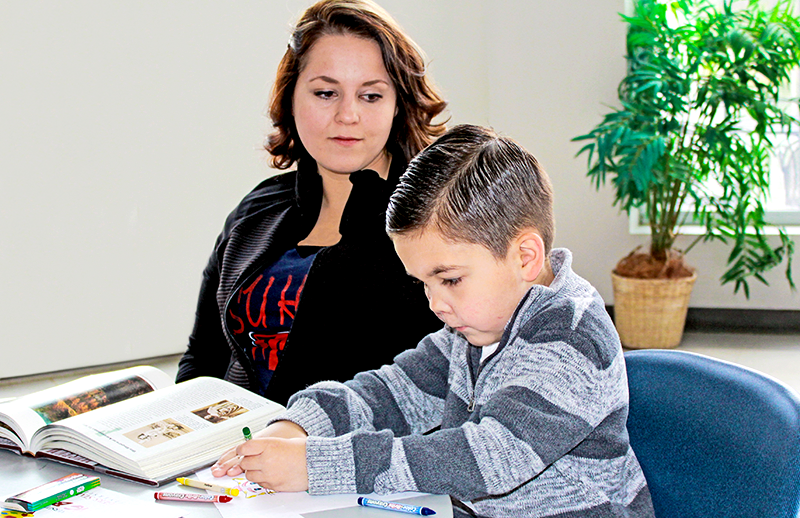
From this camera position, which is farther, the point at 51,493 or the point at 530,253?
the point at 530,253

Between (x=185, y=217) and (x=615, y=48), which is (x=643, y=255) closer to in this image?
(x=615, y=48)

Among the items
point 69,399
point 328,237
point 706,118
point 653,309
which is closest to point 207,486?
point 69,399

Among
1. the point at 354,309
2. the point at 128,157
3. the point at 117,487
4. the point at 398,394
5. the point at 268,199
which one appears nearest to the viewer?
the point at 117,487

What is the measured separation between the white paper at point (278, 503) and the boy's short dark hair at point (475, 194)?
356mm

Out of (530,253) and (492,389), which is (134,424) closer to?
(492,389)

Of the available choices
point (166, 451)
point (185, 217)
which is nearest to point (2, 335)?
point (185, 217)

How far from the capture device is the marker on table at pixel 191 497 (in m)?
0.93

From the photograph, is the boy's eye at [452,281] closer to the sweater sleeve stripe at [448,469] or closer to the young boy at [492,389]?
the young boy at [492,389]

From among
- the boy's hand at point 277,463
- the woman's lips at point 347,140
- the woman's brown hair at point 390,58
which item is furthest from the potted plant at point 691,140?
the boy's hand at point 277,463

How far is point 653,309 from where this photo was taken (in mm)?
3818

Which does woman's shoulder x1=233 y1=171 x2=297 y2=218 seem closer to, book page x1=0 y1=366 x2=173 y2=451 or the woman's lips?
the woman's lips

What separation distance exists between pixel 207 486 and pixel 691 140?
3.38 meters

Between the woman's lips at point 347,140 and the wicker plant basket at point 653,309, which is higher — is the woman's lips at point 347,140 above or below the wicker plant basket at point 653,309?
above

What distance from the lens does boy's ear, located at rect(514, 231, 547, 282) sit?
1057mm
